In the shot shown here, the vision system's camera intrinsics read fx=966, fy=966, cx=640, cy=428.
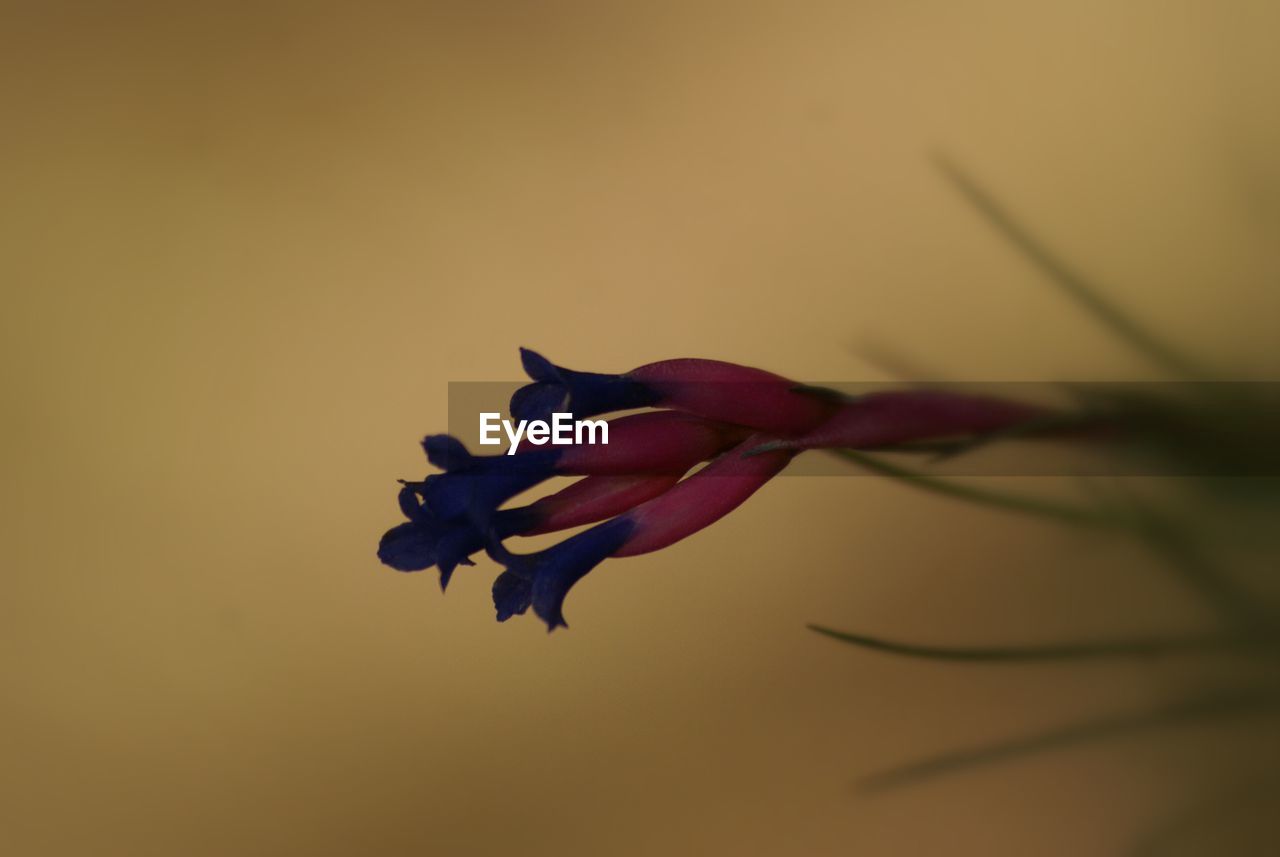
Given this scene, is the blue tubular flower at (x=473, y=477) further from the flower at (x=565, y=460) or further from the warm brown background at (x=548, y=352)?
the warm brown background at (x=548, y=352)

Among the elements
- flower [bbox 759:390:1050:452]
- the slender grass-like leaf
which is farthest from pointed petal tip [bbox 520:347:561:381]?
the slender grass-like leaf

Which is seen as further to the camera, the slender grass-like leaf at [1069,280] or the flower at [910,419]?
the slender grass-like leaf at [1069,280]

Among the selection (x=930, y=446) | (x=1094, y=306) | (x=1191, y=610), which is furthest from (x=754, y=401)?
(x=1191, y=610)

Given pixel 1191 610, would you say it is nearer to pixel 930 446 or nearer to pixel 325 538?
pixel 930 446

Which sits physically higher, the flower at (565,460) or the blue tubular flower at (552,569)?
the flower at (565,460)

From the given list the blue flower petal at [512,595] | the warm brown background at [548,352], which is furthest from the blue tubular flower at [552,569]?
the warm brown background at [548,352]

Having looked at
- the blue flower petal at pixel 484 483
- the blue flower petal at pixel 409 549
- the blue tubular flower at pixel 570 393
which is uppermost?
the blue tubular flower at pixel 570 393

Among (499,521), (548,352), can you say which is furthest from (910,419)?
(548,352)
